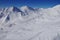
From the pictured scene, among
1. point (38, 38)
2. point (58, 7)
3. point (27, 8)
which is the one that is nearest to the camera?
point (38, 38)

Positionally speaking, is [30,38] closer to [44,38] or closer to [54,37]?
[44,38]

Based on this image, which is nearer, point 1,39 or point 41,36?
point 41,36

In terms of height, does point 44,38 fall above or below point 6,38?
below

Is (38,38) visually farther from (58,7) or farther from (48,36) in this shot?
(58,7)

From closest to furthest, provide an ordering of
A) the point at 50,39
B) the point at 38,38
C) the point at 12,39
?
the point at 50,39, the point at 38,38, the point at 12,39

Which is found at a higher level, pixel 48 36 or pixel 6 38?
pixel 6 38

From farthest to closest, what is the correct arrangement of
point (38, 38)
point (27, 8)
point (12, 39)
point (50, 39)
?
point (27, 8) < point (12, 39) < point (38, 38) < point (50, 39)

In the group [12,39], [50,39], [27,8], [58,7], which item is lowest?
[50,39]

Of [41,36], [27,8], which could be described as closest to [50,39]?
[41,36]

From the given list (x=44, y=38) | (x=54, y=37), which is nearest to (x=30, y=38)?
(x=44, y=38)
